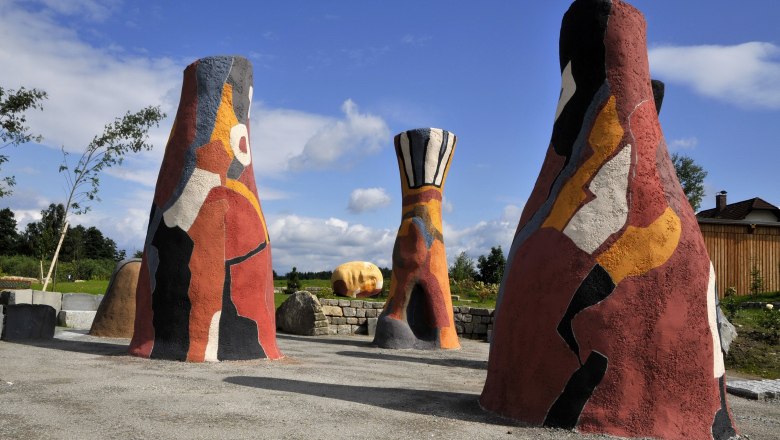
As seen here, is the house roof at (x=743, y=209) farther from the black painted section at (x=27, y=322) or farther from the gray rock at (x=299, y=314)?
the black painted section at (x=27, y=322)

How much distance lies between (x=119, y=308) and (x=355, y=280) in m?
10.6

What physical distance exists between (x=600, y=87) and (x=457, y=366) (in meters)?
5.80

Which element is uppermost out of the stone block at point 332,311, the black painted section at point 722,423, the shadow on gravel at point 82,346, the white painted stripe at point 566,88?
the white painted stripe at point 566,88

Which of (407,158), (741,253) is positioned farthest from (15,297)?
(741,253)

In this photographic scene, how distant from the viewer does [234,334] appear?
786cm

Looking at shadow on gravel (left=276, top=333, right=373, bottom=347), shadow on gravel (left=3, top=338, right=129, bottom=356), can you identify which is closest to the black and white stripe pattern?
shadow on gravel (left=276, top=333, right=373, bottom=347)

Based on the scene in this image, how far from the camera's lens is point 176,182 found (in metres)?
8.23

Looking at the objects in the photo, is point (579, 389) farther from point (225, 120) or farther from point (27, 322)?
point (27, 322)

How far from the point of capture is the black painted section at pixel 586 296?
451 cm

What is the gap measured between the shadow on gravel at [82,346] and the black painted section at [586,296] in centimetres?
613

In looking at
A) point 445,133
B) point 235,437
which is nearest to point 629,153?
point 235,437

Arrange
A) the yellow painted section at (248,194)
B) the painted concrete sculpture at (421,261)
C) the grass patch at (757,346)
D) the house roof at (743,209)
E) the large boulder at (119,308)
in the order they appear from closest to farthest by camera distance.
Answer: the yellow painted section at (248,194) < the grass patch at (757,346) < the large boulder at (119,308) < the painted concrete sculpture at (421,261) < the house roof at (743,209)

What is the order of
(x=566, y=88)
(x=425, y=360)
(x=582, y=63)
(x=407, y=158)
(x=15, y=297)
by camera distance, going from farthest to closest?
(x=15, y=297) < (x=407, y=158) < (x=425, y=360) < (x=566, y=88) < (x=582, y=63)

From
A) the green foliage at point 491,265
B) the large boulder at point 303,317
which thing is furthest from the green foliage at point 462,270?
the large boulder at point 303,317
